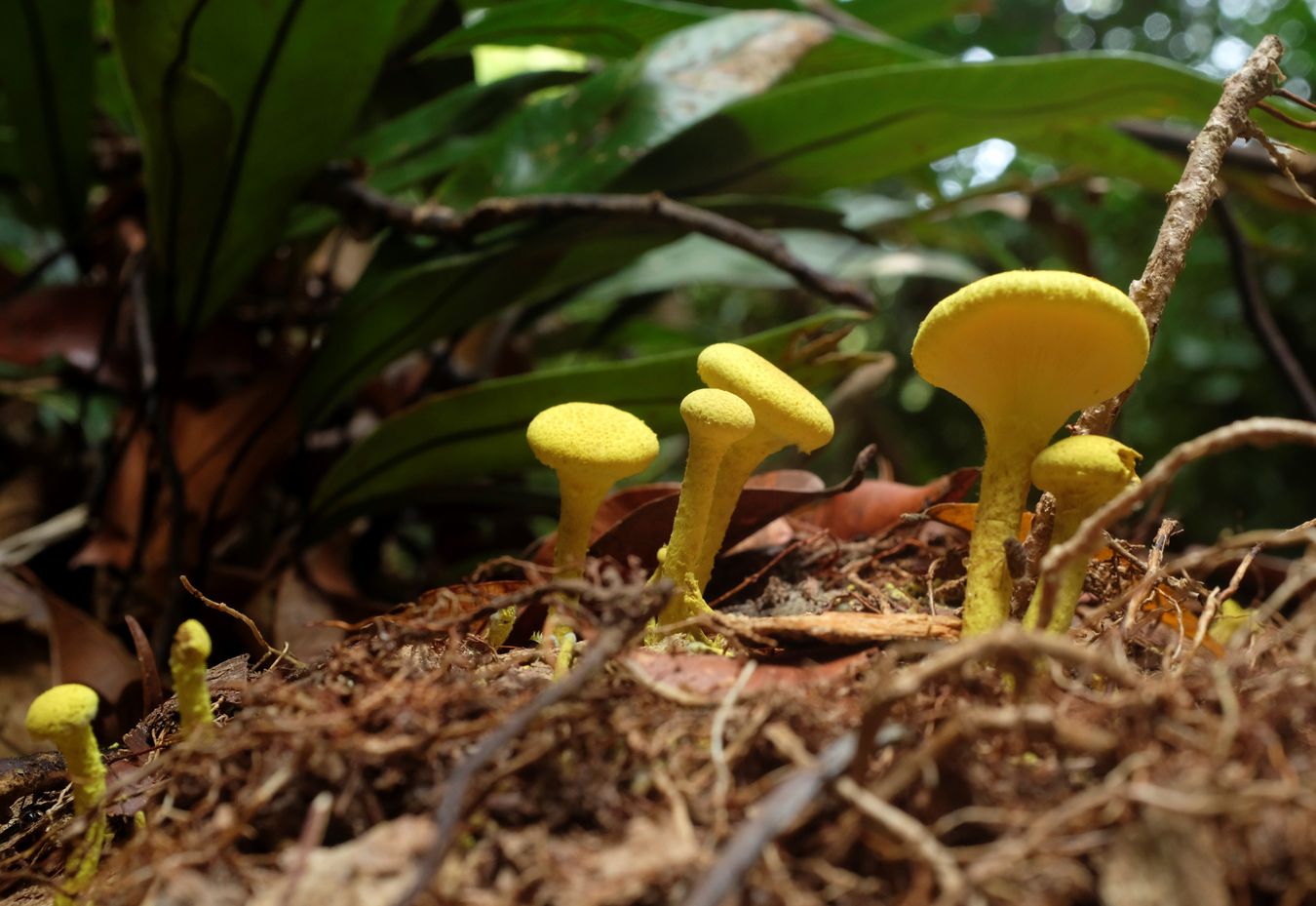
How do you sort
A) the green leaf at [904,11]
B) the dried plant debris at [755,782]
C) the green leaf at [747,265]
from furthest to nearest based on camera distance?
1. the green leaf at [904,11]
2. the green leaf at [747,265]
3. the dried plant debris at [755,782]

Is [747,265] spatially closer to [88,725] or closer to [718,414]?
[718,414]

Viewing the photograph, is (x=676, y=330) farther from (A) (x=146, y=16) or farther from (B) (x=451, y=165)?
(A) (x=146, y=16)

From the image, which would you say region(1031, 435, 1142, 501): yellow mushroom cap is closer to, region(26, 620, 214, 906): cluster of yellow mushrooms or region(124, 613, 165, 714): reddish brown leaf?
region(26, 620, 214, 906): cluster of yellow mushrooms

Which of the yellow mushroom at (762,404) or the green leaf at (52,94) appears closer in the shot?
the yellow mushroom at (762,404)

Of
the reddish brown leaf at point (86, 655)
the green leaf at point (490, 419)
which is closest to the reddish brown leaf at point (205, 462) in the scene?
the green leaf at point (490, 419)

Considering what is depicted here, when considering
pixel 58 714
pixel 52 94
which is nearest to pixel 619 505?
pixel 58 714

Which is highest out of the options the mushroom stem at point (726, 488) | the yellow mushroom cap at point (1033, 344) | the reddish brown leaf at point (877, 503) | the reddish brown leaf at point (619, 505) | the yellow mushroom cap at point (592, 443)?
the yellow mushroom cap at point (1033, 344)

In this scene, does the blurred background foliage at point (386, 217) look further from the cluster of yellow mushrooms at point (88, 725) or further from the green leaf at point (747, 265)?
the cluster of yellow mushrooms at point (88, 725)
